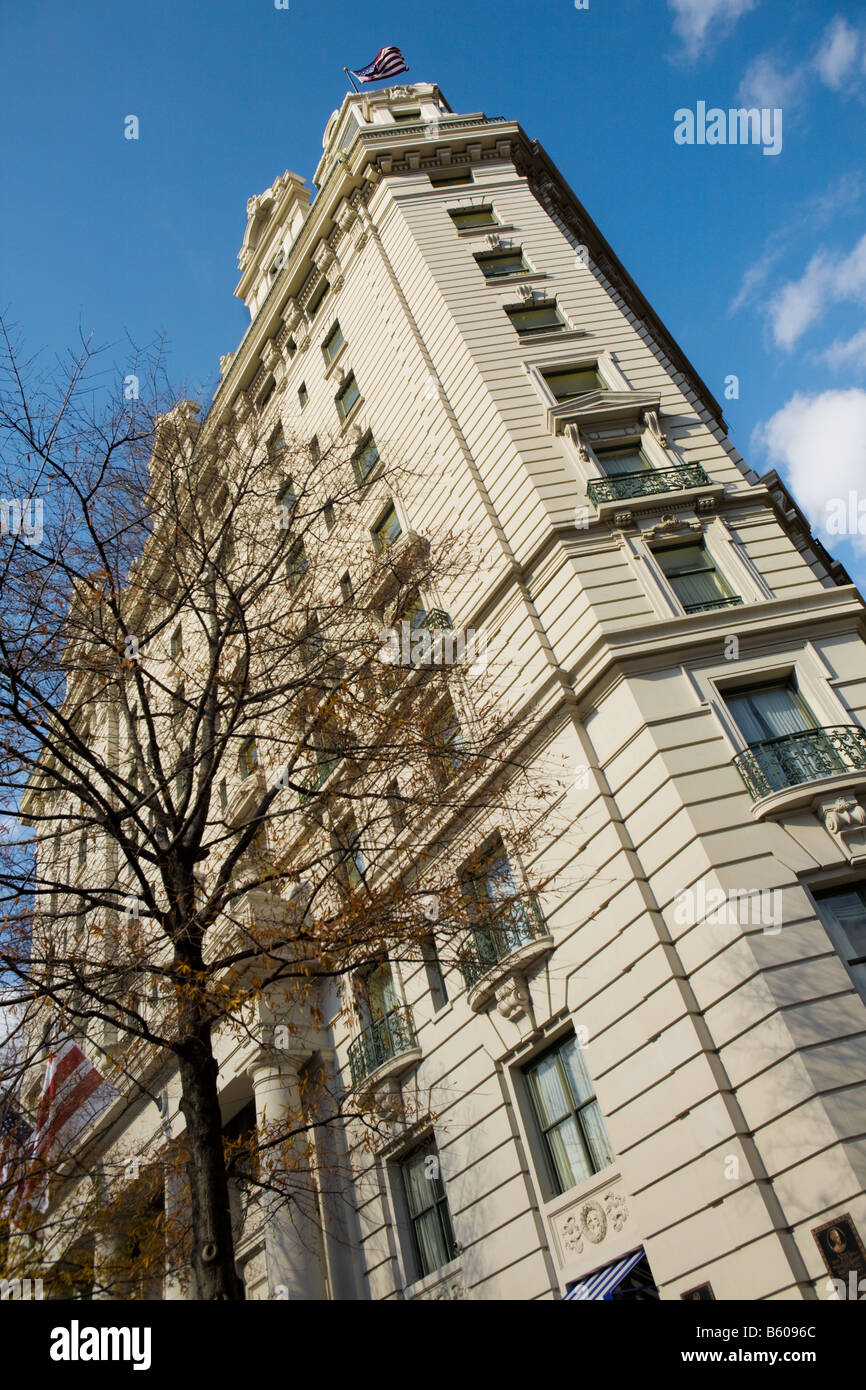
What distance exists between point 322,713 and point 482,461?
9303 millimetres

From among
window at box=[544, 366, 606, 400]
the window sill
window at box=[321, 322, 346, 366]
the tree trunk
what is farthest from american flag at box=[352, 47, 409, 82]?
the tree trunk

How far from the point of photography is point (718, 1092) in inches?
442

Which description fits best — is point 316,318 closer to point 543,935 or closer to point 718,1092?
point 543,935

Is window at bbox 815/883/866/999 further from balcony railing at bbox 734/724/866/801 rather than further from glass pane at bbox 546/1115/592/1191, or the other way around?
glass pane at bbox 546/1115/592/1191

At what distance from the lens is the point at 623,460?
19656 millimetres

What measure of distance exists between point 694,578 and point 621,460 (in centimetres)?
389

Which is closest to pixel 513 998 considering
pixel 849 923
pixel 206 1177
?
pixel 849 923

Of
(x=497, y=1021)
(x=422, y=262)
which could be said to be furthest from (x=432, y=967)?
(x=422, y=262)

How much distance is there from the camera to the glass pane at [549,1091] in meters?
13.7

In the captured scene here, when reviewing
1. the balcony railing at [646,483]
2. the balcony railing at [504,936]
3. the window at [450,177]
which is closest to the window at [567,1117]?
the balcony railing at [504,936]

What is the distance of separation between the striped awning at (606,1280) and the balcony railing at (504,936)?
4.16 metres

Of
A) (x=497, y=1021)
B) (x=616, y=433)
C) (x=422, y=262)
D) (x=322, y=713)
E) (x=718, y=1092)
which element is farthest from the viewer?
(x=422, y=262)
